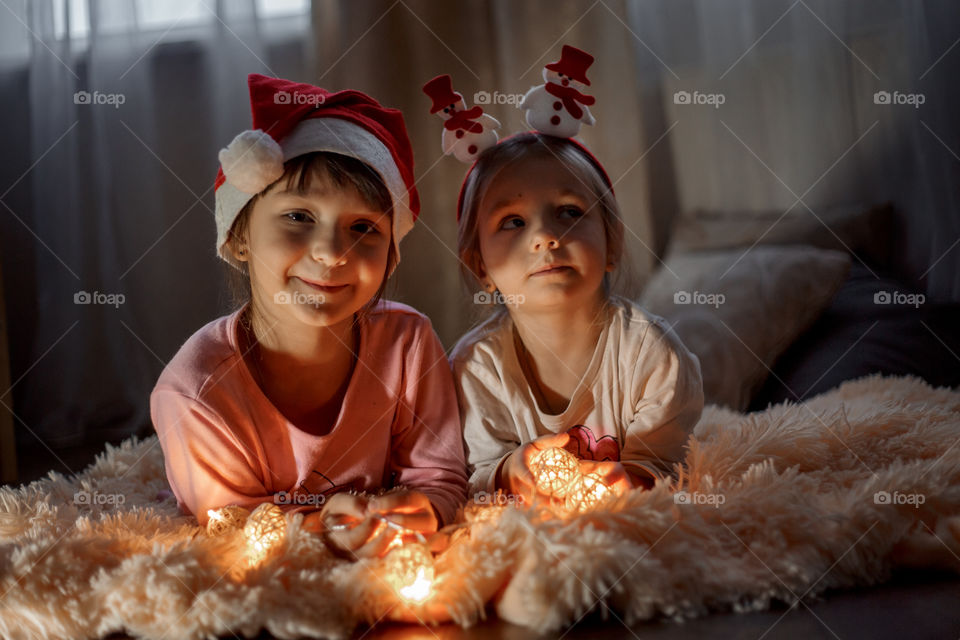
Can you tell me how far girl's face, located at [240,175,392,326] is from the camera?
3.28ft

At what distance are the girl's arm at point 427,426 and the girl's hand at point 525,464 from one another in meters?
0.09

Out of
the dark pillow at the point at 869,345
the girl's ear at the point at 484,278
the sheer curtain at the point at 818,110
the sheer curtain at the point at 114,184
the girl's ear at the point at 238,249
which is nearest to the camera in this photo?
the girl's ear at the point at 238,249

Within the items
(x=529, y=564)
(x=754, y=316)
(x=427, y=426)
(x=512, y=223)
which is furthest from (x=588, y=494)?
(x=754, y=316)

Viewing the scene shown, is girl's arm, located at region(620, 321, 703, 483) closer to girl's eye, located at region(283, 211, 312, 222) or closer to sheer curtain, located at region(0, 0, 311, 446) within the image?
girl's eye, located at region(283, 211, 312, 222)

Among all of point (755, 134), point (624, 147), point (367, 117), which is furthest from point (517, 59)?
point (367, 117)

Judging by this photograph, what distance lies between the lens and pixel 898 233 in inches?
67.5

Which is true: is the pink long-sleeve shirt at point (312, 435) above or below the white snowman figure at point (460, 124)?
below

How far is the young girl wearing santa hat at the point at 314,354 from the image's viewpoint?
3.24 ft

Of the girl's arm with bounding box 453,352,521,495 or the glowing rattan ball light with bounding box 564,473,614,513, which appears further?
the girl's arm with bounding box 453,352,521,495

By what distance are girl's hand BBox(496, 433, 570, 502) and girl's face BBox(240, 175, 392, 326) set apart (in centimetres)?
28

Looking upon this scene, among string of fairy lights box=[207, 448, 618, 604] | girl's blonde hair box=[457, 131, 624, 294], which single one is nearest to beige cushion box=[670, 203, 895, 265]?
girl's blonde hair box=[457, 131, 624, 294]

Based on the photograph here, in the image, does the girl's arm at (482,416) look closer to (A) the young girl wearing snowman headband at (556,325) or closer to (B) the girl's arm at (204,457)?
(A) the young girl wearing snowman headband at (556,325)

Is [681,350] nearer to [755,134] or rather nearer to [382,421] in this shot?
[382,421]

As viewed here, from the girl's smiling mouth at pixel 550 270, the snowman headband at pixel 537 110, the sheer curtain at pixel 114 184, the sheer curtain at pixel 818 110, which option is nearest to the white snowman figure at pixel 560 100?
the snowman headband at pixel 537 110
